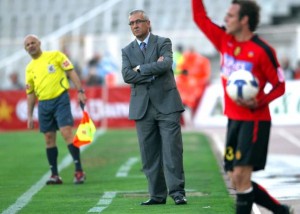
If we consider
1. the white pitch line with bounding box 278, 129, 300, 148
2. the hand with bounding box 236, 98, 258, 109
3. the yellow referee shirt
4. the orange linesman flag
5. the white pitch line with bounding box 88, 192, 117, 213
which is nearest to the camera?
the hand with bounding box 236, 98, 258, 109

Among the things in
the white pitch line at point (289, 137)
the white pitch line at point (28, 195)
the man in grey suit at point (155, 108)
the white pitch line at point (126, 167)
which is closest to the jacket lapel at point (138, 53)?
the man in grey suit at point (155, 108)

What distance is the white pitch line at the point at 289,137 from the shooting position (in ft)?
74.9

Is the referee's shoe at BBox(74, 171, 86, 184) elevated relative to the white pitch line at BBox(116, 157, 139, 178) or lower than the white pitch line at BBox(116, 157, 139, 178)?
elevated

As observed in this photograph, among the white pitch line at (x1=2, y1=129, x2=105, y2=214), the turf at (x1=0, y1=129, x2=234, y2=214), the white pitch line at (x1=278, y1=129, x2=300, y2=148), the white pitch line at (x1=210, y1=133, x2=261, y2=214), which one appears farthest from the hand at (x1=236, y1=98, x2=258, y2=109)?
the white pitch line at (x1=278, y1=129, x2=300, y2=148)

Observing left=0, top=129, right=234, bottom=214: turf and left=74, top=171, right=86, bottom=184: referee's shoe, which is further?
left=74, top=171, right=86, bottom=184: referee's shoe

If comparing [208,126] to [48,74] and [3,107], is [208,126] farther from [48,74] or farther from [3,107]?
[48,74]

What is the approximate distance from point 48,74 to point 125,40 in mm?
18764

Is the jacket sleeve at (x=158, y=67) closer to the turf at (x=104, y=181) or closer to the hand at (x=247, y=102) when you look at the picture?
the turf at (x=104, y=181)

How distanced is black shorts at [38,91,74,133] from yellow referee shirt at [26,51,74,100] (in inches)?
2.9

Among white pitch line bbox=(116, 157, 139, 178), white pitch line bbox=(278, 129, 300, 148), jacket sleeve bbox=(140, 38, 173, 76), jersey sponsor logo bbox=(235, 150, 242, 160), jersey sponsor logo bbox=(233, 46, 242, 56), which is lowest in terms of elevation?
white pitch line bbox=(278, 129, 300, 148)

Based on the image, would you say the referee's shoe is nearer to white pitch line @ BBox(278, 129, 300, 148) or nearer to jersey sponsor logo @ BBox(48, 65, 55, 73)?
jersey sponsor logo @ BBox(48, 65, 55, 73)

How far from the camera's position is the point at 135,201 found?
39.0 feet

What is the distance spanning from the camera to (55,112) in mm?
14500

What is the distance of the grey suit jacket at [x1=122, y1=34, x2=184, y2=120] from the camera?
447 inches
